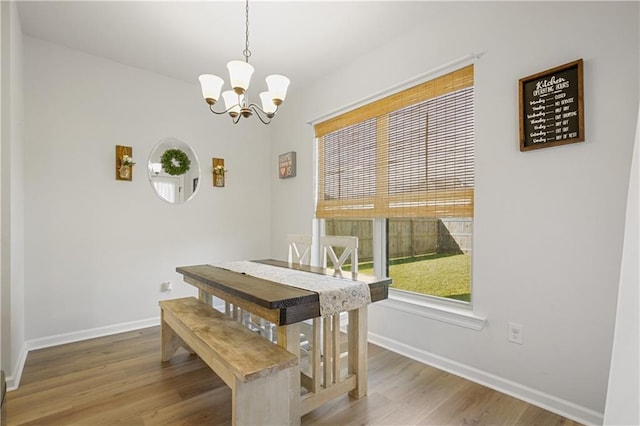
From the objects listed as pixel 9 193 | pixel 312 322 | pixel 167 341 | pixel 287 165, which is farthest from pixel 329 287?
pixel 287 165

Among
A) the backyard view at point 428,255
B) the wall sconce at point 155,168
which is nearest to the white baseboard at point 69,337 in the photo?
the wall sconce at point 155,168

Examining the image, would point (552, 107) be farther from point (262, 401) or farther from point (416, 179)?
point (262, 401)

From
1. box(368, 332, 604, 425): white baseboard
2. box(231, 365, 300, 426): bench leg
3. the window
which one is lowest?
box(368, 332, 604, 425): white baseboard

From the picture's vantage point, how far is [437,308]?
2363 millimetres

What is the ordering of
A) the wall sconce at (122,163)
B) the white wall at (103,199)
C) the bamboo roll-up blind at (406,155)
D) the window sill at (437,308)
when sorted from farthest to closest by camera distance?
the wall sconce at (122,163) < the white wall at (103,199) < the bamboo roll-up blind at (406,155) < the window sill at (437,308)

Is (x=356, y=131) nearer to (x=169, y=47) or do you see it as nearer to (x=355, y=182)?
(x=355, y=182)

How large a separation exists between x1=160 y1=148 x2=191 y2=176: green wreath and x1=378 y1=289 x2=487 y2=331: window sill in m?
2.52

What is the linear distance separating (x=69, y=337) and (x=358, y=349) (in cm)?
262

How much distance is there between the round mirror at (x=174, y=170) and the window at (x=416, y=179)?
1609mm

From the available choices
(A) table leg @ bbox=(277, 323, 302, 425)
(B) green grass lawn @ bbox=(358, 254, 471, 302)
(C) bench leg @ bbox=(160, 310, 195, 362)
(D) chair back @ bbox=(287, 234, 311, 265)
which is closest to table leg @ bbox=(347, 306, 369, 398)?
(A) table leg @ bbox=(277, 323, 302, 425)

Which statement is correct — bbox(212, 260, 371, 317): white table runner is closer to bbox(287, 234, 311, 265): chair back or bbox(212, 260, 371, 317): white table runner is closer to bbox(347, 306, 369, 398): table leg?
bbox(347, 306, 369, 398): table leg

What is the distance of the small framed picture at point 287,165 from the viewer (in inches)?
147

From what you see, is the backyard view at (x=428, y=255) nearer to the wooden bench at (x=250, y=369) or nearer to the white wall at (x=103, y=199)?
the wooden bench at (x=250, y=369)

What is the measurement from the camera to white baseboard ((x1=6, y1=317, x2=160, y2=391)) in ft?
7.34
